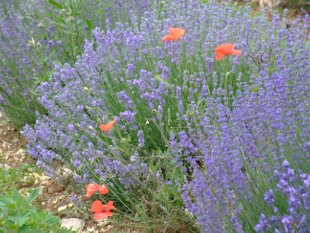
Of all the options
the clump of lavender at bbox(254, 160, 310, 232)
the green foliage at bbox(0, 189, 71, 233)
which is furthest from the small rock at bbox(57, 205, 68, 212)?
the clump of lavender at bbox(254, 160, 310, 232)

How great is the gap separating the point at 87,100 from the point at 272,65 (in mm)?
1256

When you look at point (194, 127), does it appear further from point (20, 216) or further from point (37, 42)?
point (37, 42)

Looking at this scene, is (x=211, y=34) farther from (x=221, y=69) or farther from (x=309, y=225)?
(x=309, y=225)

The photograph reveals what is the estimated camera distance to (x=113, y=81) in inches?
134

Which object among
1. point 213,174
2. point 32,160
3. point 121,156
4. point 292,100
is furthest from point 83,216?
point 292,100

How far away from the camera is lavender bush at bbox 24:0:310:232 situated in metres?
2.01

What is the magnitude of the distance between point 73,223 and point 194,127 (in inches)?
37.9

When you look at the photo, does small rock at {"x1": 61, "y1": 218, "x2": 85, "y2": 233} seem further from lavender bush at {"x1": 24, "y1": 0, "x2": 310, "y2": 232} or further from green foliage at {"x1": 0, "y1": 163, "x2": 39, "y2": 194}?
green foliage at {"x1": 0, "y1": 163, "x2": 39, "y2": 194}

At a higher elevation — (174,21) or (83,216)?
(174,21)

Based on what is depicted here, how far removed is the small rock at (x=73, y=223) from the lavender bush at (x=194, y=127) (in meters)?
0.30

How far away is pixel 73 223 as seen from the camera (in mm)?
2994

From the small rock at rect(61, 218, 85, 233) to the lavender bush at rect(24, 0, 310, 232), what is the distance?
297 millimetres

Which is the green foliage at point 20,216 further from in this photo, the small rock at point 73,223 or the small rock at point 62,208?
the small rock at point 62,208

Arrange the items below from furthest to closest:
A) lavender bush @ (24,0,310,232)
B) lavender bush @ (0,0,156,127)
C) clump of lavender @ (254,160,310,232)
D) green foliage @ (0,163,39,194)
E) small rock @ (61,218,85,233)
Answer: lavender bush @ (0,0,156,127)
green foliage @ (0,163,39,194)
small rock @ (61,218,85,233)
lavender bush @ (24,0,310,232)
clump of lavender @ (254,160,310,232)
